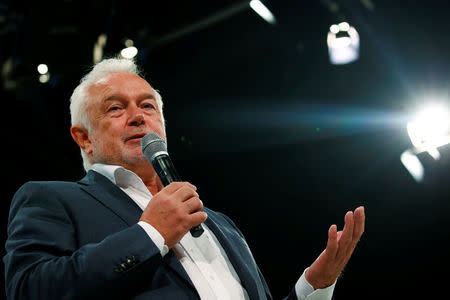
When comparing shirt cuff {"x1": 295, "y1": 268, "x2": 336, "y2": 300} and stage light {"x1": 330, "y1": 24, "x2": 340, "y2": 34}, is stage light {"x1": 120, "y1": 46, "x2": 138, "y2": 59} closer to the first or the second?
stage light {"x1": 330, "y1": 24, "x2": 340, "y2": 34}

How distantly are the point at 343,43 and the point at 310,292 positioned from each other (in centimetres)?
271

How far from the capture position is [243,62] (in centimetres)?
441

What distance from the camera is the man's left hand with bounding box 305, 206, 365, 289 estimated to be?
1.70 meters

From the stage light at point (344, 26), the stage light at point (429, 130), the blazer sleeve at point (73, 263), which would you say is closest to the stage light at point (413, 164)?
the stage light at point (429, 130)

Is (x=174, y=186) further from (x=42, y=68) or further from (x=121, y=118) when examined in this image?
(x=42, y=68)

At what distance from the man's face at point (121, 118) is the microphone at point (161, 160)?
26 cm

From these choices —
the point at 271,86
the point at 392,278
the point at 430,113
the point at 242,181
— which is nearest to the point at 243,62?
the point at 271,86

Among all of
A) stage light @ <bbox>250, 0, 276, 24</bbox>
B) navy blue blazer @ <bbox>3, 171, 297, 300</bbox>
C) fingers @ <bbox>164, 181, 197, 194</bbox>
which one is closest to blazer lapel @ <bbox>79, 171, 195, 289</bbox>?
navy blue blazer @ <bbox>3, 171, 297, 300</bbox>

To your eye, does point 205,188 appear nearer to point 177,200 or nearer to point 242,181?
point 242,181

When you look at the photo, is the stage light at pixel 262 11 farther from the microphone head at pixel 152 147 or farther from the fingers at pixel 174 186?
the fingers at pixel 174 186

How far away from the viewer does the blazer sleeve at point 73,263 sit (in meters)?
1.19

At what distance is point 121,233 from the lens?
1.27 metres

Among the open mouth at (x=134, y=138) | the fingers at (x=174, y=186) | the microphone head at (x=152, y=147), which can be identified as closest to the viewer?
the fingers at (x=174, y=186)

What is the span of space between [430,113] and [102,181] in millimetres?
3189
